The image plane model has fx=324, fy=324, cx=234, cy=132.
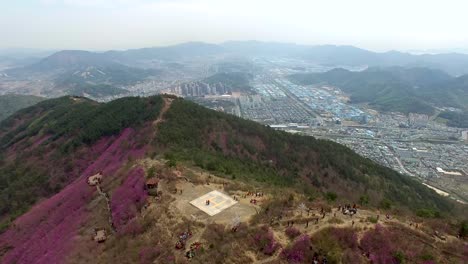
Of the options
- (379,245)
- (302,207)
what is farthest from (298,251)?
(379,245)

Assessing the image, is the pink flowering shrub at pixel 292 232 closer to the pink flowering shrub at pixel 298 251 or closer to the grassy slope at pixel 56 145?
the pink flowering shrub at pixel 298 251

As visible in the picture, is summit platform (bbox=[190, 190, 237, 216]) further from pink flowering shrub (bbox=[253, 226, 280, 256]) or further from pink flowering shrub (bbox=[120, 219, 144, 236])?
pink flowering shrub (bbox=[253, 226, 280, 256])

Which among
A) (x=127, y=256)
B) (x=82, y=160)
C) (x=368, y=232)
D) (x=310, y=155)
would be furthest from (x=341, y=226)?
(x=82, y=160)

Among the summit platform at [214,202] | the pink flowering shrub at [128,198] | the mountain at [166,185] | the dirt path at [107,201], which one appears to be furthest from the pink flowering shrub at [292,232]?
the dirt path at [107,201]

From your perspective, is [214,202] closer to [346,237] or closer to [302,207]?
[302,207]

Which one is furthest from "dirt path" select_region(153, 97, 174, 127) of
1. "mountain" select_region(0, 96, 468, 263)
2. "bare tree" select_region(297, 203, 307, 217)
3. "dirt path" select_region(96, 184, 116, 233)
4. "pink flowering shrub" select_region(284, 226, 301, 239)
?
"pink flowering shrub" select_region(284, 226, 301, 239)

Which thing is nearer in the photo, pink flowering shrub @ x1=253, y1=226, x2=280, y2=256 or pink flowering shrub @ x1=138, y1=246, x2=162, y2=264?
pink flowering shrub @ x1=253, y1=226, x2=280, y2=256
